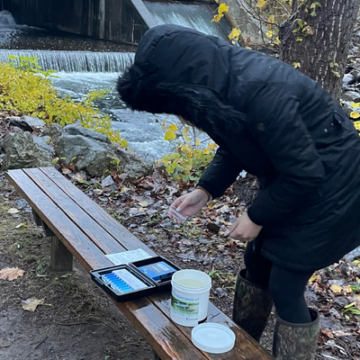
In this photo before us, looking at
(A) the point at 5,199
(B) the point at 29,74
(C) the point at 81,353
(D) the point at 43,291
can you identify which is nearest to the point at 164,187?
(A) the point at 5,199

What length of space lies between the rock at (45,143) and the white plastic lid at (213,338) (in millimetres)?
3954

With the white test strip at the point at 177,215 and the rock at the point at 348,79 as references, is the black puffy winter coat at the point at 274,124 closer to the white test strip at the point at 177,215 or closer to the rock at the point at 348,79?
the white test strip at the point at 177,215

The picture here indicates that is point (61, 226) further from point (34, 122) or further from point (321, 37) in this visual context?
point (34, 122)

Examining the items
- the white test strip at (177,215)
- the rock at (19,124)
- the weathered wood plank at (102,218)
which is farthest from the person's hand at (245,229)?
the rock at (19,124)

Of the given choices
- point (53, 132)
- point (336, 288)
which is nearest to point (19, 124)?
point (53, 132)

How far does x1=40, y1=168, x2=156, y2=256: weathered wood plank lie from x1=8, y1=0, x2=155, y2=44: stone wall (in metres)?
11.5

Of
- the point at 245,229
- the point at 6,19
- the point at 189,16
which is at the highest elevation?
the point at 245,229

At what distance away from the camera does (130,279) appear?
6.84ft

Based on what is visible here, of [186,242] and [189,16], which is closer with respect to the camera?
[186,242]

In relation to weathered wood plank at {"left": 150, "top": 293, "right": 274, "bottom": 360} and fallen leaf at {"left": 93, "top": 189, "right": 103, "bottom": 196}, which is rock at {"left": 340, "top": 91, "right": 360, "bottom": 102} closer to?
fallen leaf at {"left": 93, "top": 189, "right": 103, "bottom": 196}

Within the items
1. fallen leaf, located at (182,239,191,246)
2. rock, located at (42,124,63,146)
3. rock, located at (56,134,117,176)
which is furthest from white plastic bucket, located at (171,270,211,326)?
rock, located at (42,124,63,146)

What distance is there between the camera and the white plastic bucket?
1.72m

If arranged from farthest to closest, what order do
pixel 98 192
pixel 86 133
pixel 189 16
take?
pixel 189 16, pixel 86 133, pixel 98 192

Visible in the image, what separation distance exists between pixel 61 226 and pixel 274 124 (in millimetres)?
1686
